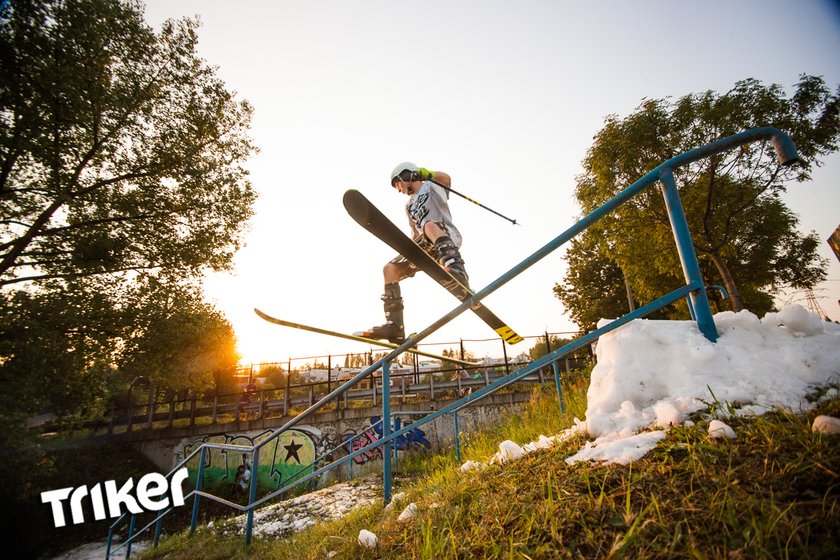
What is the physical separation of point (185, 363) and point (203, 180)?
7.79 m

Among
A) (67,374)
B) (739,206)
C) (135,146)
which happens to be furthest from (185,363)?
(739,206)

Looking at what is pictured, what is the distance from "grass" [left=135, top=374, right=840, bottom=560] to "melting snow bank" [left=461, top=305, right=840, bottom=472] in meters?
0.09

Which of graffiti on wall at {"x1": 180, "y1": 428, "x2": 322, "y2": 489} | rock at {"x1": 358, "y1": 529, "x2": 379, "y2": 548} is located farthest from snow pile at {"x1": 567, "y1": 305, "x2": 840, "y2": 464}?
graffiti on wall at {"x1": 180, "y1": 428, "x2": 322, "y2": 489}

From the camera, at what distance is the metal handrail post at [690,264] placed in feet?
5.58

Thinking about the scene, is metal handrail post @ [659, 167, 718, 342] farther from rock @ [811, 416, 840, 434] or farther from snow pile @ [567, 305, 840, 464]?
rock @ [811, 416, 840, 434]

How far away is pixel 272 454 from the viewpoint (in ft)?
46.5

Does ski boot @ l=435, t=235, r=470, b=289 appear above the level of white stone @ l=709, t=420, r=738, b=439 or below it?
above

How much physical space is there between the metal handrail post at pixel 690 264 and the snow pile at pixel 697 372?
7cm

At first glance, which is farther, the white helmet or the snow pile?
the white helmet

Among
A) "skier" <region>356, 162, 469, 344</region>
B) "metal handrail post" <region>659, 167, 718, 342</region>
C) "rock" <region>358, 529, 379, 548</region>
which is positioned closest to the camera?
"metal handrail post" <region>659, 167, 718, 342</region>

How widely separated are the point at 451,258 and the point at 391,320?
44.3 inches

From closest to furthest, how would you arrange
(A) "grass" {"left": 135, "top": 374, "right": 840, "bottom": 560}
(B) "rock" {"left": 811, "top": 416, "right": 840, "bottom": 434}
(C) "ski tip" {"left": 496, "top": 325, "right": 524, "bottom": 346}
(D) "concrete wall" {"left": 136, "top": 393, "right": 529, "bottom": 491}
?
(A) "grass" {"left": 135, "top": 374, "right": 840, "bottom": 560}
(B) "rock" {"left": 811, "top": 416, "right": 840, "bottom": 434}
(C) "ski tip" {"left": 496, "top": 325, "right": 524, "bottom": 346}
(D) "concrete wall" {"left": 136, "top": 393, "right": 529, "bottom": 491}

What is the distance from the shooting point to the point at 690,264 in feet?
5.55

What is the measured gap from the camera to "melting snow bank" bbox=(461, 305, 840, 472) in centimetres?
140
